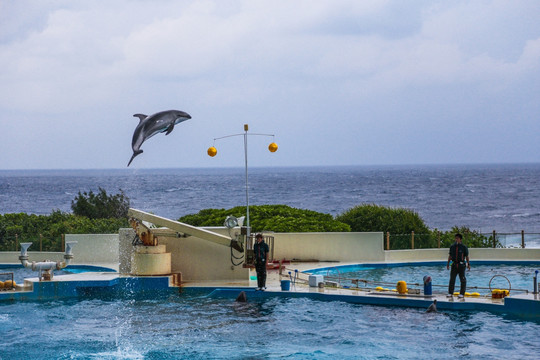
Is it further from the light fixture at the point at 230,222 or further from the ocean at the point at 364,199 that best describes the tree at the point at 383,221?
the ocean at the point at 364,199

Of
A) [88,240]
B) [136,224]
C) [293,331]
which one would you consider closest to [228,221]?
[136,224]

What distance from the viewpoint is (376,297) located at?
1748 centimetres

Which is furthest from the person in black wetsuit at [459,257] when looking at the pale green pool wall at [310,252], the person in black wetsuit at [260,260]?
the pale green pool wall at [310,252]

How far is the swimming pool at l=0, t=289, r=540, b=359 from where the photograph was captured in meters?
13.8

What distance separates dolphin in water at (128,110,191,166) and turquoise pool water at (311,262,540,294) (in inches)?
239

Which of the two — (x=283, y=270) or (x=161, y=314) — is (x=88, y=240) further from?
(x=161, y=314)

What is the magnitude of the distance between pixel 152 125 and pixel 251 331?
275 inches

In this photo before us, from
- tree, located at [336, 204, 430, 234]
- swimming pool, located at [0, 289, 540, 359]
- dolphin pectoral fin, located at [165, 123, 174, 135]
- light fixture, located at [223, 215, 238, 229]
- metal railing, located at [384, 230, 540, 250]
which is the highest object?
dolphin pectoral fin, located at [165, 123, 174, 135]

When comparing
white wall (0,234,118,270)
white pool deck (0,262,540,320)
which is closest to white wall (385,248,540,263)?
white pool deck (0,262,540,320)

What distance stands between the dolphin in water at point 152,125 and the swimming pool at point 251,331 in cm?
419

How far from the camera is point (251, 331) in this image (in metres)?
15.3

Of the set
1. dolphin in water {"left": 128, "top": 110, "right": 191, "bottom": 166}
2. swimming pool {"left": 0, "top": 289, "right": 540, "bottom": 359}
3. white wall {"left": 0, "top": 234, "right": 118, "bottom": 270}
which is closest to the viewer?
swimming pool {"left": 0, "top": 289, "right": 540, "bottom": 359}

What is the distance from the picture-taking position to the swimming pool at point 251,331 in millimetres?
13797

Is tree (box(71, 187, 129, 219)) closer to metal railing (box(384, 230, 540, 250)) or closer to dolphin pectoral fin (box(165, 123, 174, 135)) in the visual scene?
metal railing (box(384, 230, 540, 250))
